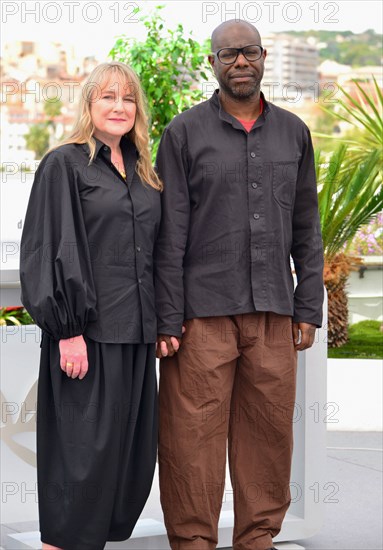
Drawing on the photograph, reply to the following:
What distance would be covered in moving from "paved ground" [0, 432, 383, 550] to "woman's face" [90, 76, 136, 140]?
1.73 metres

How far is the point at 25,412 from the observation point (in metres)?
3.85

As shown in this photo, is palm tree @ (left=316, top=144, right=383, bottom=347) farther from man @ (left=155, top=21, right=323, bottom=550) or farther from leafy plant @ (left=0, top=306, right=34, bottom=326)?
man @ (left=155, top=21, right=323, bottom=550)

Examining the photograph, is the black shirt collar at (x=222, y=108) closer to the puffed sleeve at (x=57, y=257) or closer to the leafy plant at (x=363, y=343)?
the puffed sleeve at (x=57, y=257)

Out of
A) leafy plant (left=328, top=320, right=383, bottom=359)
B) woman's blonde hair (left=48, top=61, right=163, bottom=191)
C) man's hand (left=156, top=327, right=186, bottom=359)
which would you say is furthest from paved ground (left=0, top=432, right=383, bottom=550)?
leafy plant (left=328, top=320, right=383, bottom=359)

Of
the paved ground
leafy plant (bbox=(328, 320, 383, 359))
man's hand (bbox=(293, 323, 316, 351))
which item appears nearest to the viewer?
man's hand (bbox=(293, 323, 316, 351))

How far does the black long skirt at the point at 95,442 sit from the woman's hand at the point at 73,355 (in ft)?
0.16

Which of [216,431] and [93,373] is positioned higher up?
[93,373]

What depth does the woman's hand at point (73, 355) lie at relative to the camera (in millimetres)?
3062

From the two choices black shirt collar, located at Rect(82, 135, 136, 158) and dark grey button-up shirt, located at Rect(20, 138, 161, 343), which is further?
black shirt collar, located at Rect(82, 135, 136, 158)

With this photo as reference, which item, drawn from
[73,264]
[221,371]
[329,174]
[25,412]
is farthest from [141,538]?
[329,174]

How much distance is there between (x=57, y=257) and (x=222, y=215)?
1.81 feet

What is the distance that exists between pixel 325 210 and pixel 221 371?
516 centimetres

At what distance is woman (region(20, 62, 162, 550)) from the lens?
3.06 metres

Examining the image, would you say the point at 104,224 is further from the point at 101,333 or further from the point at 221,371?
the point at 221,371
